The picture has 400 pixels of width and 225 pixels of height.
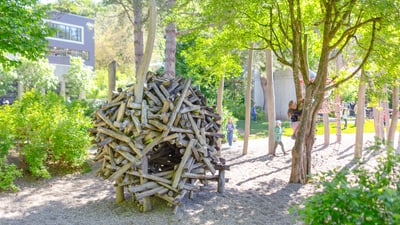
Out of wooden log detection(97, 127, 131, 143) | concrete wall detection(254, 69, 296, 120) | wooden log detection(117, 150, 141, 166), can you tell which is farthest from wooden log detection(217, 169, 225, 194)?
concrete wall detection(254, 69, 296, 120)

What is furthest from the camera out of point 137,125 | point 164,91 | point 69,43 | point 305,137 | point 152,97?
point 69,43

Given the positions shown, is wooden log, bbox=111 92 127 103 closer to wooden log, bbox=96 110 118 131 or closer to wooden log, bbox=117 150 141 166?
wooden log, bbox=96 110 118 131

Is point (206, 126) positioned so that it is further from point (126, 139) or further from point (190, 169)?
point (126, 139)

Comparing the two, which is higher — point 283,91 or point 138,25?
point 138,25

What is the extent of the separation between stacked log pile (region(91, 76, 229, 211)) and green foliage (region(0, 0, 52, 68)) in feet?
10.5

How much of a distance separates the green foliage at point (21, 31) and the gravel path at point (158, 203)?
10.3ft

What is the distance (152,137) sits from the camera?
21.3 feet

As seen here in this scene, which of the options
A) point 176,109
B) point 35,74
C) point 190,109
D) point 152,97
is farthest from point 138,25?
point 35,74

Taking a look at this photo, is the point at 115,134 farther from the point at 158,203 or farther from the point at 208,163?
the point at 208,163

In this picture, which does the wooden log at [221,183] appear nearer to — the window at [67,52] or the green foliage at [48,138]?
the green foliage at [48,138]

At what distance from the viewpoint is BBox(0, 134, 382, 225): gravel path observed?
632cm

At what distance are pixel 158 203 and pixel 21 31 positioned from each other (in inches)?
197

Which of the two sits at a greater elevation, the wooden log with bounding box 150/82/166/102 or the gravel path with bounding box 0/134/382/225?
the wooden log with bounding box 150/82/166/102

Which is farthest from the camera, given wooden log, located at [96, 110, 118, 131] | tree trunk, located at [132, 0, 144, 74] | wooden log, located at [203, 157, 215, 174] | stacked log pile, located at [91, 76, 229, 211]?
tree trunk, located at [132, 0, 144, 74]
